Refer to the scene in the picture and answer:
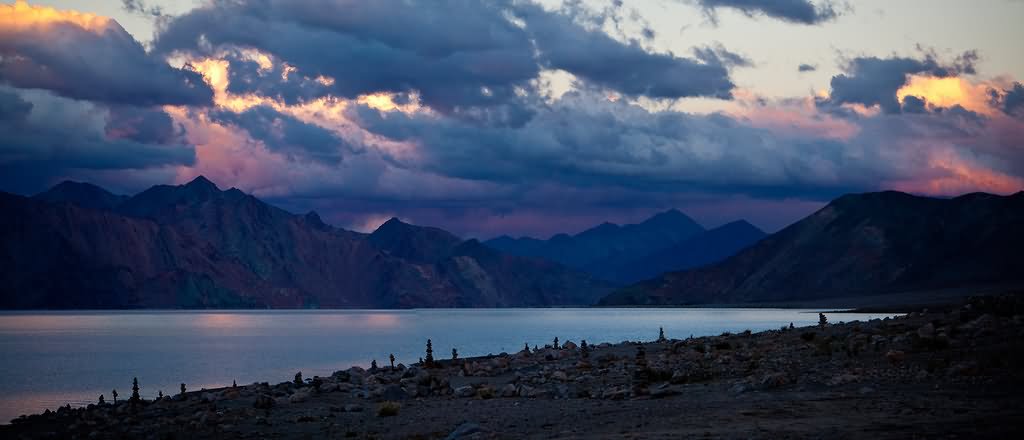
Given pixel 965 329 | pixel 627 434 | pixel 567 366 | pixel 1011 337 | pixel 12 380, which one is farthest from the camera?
pixel 12 380

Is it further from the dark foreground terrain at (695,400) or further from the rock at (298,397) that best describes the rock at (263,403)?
the rock at (298,397)

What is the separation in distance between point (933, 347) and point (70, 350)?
10493cm

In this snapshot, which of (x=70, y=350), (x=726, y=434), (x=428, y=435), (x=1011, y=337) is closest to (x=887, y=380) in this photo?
(x=1011, y=337)

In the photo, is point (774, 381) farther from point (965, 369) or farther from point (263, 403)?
point (263, 403)

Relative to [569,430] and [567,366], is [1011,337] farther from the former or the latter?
[567,366]

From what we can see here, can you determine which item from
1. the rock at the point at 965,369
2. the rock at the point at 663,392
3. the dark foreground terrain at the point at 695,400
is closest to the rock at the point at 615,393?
the dark foreground terrain at the point at 695,400

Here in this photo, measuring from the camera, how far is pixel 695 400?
2723 centimetres

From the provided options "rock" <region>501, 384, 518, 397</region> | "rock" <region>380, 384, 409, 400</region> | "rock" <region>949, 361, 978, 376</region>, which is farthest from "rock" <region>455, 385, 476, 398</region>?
"rock" <region>949, 361, 978, 376</region>

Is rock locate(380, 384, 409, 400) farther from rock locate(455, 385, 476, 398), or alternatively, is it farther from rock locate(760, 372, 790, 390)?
rock locate(760, 372, 790, 390)

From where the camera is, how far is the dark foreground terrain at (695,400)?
830 inches

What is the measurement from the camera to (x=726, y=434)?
19688 mm

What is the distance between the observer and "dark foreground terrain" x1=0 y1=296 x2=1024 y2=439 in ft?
69.2

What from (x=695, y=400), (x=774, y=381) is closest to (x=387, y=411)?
(x=695, y=400)

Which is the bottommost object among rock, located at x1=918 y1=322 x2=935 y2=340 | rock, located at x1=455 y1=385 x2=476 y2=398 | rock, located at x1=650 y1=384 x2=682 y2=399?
rock, located at x1=455 y1=385 x2=476 y2=398
